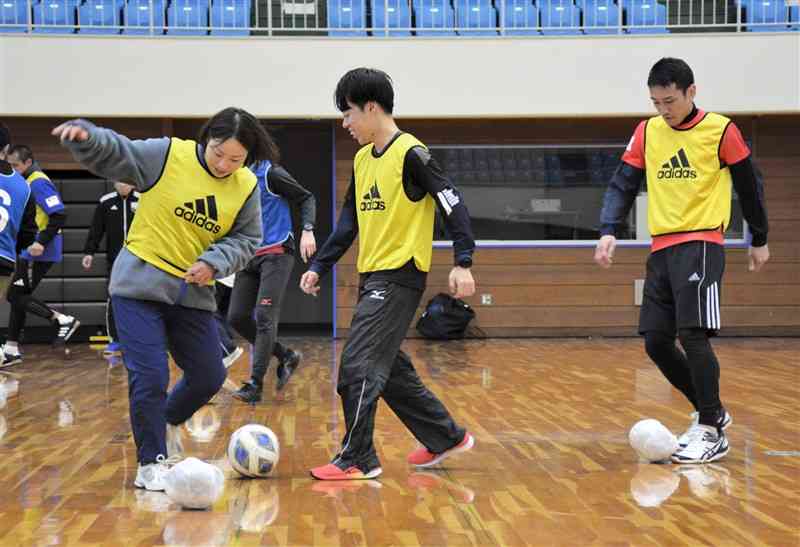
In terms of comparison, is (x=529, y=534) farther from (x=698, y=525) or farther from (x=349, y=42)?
(x=349, y=42)

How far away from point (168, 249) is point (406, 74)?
880 cm

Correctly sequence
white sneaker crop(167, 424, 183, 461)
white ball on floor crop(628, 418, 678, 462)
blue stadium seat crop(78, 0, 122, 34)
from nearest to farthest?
white sneaker crop(167, 424, 183, 461), white ball on floor crop(628, 418, 678, 462), blue stadium seat crop(78, 0, 122, 34)

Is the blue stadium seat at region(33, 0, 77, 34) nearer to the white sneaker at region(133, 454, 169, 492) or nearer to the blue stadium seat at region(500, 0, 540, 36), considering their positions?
the blue stadium seat at region(500, 0, 540, 36)

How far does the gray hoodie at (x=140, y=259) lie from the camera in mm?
3818

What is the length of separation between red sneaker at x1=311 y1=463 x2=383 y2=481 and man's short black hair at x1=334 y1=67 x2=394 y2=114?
4.70 feet

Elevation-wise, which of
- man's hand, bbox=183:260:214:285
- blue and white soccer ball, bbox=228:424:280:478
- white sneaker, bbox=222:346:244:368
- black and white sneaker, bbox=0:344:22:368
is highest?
man's hand, bbox=183:260:214:285

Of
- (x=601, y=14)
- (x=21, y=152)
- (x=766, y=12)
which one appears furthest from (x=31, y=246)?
(x=766, y=12)

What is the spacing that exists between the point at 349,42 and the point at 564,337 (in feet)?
14.8

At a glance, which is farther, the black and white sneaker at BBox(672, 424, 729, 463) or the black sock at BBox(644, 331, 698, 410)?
the black sock at BBox(644, 331, 698, 410)

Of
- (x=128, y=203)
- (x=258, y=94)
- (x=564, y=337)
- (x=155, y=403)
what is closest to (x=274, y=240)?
(x=155, y=403)

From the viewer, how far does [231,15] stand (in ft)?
44.1

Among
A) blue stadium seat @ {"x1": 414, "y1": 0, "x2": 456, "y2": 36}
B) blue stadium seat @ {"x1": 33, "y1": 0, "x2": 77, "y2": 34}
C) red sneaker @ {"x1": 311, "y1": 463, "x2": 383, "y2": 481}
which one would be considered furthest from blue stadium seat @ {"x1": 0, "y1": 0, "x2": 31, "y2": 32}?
red sneaker @ {"x1": 311, "y1": 463, "x2": 383, "y2": 481}

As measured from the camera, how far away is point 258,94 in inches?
489

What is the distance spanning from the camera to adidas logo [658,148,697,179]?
15.3ft
